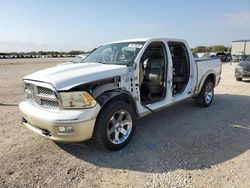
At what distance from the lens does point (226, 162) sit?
3.41 meters

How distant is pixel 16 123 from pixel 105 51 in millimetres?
2598

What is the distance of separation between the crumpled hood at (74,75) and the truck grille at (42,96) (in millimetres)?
147

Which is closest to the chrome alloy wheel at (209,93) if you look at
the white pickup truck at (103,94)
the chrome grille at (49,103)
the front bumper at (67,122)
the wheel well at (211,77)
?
the wheel well at (211,77)

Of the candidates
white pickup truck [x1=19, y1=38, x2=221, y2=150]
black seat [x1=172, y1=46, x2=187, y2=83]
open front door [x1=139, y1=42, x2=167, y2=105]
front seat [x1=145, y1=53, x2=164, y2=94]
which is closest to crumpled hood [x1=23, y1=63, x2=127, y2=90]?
white pickup truck [x1=19, y1=38, x2=221, y2=150]

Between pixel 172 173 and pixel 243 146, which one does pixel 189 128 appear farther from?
pixel 172 173

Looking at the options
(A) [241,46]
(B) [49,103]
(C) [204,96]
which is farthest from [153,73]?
(A) [241,46]

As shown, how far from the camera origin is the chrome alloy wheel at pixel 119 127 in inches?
148

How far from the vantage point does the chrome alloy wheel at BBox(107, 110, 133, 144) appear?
3748 millimetres

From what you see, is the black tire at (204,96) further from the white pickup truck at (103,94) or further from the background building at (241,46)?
the background building at (241,46)

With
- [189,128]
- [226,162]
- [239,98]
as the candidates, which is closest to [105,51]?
[189,128]

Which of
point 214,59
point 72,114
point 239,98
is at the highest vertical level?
point 214,59

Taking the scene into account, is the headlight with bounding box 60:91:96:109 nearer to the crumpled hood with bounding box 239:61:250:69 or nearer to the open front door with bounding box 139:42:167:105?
the open front door with bounding box 139:42:167:105

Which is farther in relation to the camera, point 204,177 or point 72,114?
point 72,114

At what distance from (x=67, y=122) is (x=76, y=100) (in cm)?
34
